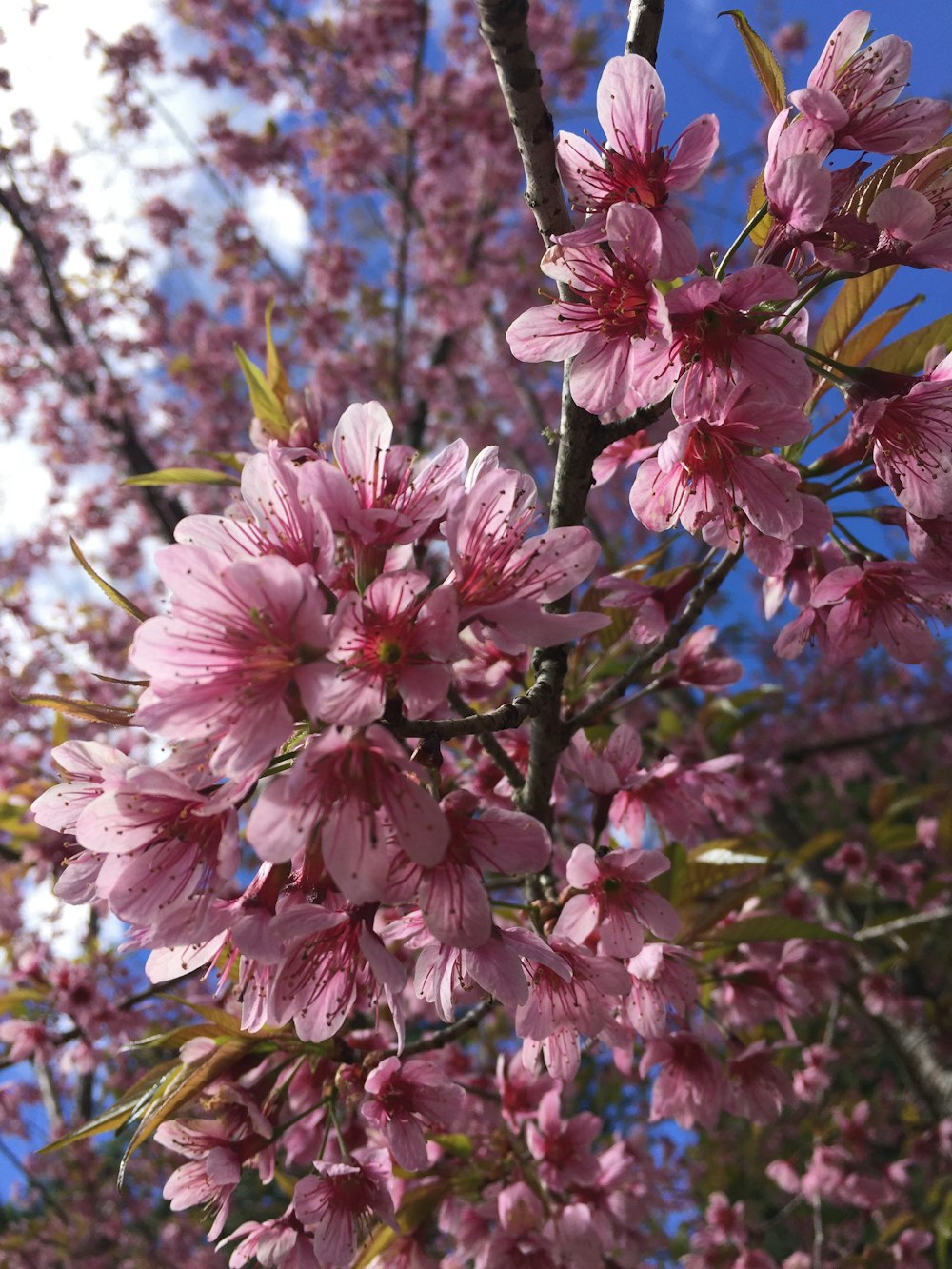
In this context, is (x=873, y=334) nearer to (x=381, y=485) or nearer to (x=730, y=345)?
(x=730, y=345)

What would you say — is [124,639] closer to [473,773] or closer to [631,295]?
[473,773]

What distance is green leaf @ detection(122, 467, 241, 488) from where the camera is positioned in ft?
5.20

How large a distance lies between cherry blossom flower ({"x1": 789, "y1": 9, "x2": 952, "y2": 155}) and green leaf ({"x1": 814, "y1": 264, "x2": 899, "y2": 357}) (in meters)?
0.32

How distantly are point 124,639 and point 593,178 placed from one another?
Answer: 5.94 metres

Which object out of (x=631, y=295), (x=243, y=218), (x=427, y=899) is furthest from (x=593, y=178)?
(x=243, y=218)

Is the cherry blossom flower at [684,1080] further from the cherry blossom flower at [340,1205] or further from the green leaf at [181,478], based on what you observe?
the green leaf at [181,478]

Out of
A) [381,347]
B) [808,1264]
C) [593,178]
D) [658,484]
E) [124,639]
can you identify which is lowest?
[808,1264]

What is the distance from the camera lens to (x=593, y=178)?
1.01 meters

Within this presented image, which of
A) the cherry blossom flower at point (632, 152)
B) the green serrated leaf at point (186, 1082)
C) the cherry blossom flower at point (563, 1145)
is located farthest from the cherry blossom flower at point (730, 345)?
the cherry blossom flower at point (563, 1145)

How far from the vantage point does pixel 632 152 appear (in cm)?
99

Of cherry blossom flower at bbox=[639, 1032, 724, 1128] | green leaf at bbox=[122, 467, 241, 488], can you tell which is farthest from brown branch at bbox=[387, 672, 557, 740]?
green leaf at bbox=[122, 467, 241, 488]

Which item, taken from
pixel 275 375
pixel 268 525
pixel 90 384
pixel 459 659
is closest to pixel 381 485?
pixel 268 525

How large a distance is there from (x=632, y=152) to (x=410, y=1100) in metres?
1.38

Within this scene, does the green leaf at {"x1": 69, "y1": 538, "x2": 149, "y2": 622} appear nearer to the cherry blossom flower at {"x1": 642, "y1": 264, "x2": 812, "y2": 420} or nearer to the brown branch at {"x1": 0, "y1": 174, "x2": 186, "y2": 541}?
the cherry blossom flower at {"x1": 642, "y1": 264, "x2": 812, "y2": 420}
